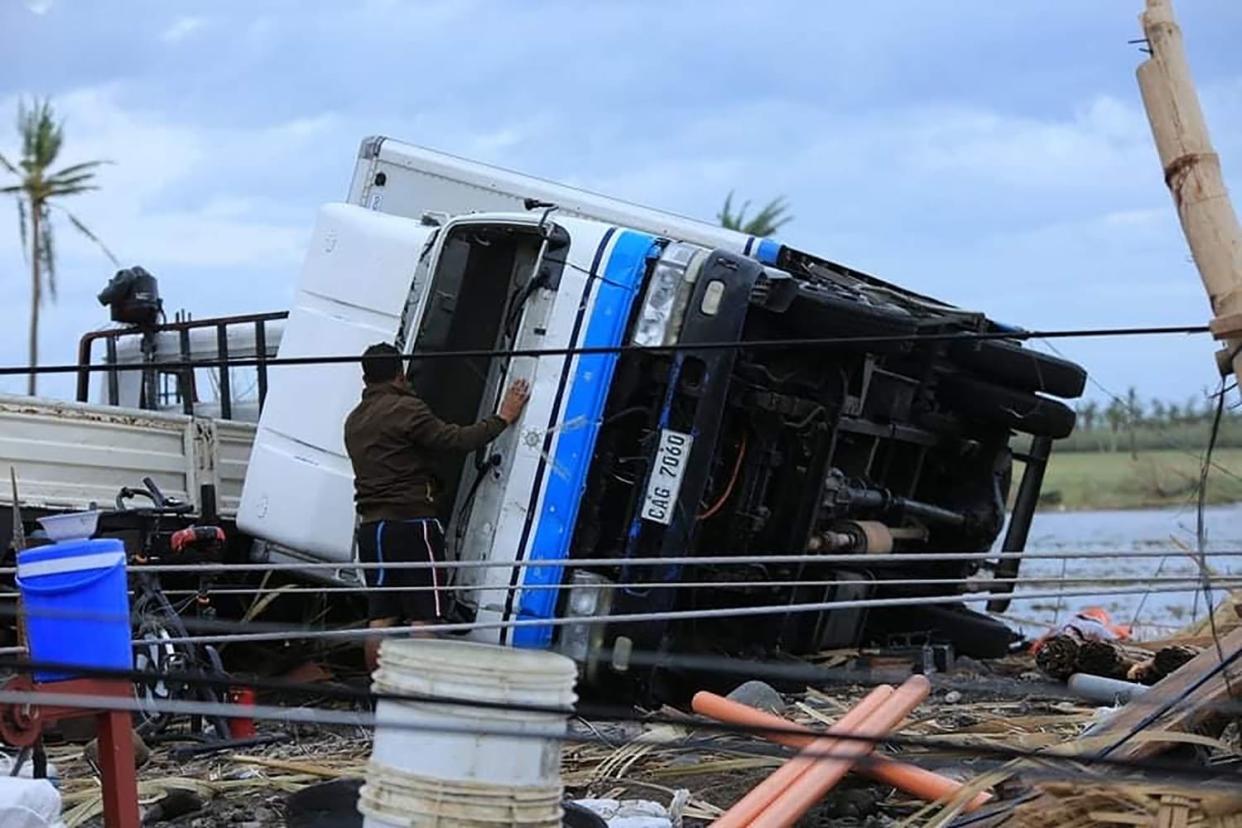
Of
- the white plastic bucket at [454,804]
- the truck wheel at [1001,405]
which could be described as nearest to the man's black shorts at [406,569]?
the truck wheel at [1001,405]

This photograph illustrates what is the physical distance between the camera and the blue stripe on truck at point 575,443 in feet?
24.0

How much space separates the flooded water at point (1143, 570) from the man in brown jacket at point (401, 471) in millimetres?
2557

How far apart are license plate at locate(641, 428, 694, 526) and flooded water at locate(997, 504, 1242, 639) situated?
1544 millimetres

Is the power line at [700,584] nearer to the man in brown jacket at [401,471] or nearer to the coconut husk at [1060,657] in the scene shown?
the man in brown jacket at [401,471]

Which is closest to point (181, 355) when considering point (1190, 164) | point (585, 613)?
point (585, 613)

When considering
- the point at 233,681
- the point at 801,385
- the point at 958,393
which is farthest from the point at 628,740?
the point at 233,681

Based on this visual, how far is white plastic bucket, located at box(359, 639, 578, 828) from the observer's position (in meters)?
4.11

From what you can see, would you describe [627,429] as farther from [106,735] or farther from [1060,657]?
[106,735]

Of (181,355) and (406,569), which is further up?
(181,355)

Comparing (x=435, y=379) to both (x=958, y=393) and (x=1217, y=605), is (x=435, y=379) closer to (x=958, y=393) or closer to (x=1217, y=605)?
(x=958, y=393)

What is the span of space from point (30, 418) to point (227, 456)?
4.15 feet

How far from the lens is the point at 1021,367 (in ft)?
28.9

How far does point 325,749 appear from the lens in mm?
6922

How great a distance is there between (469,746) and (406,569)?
339 centimetres
